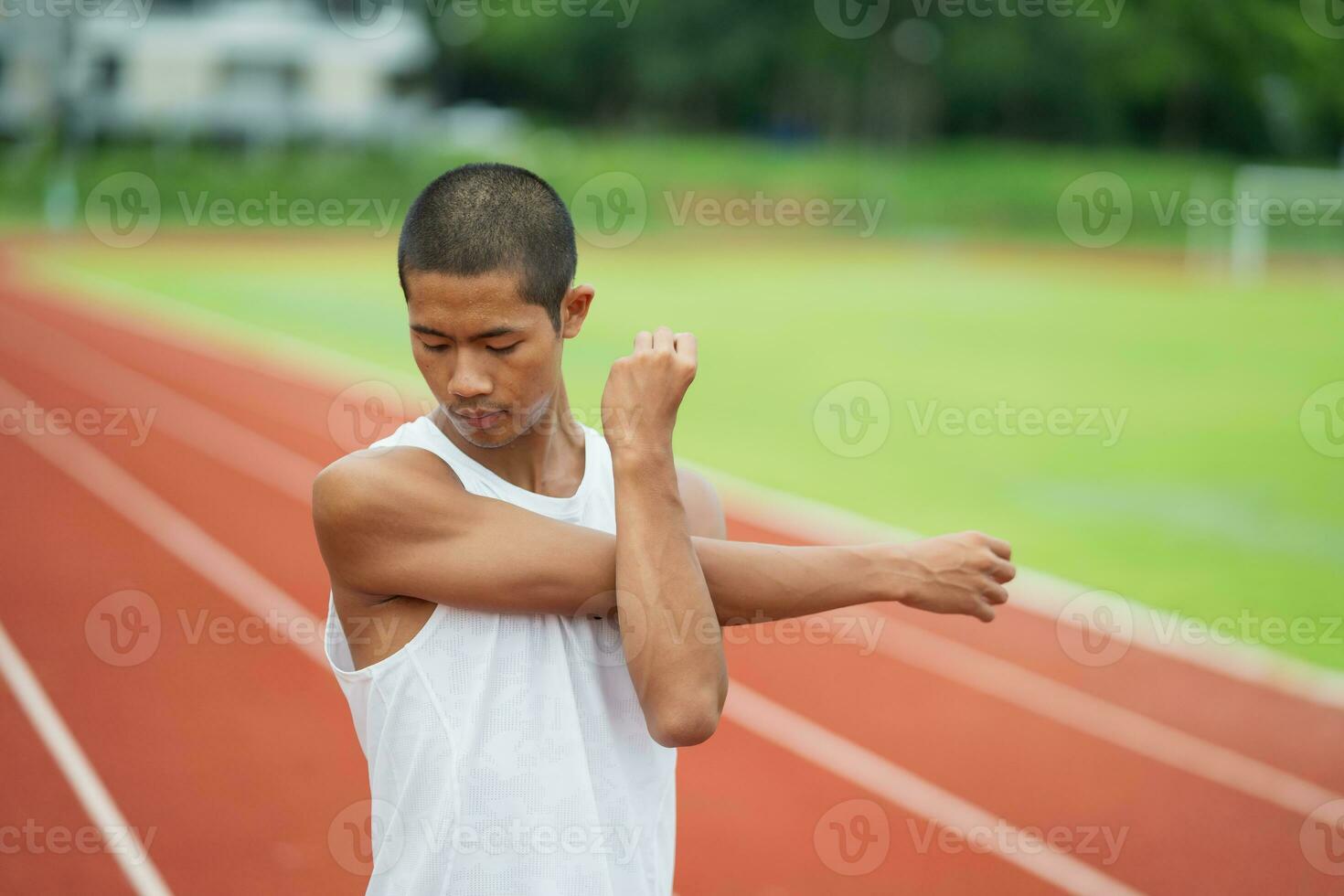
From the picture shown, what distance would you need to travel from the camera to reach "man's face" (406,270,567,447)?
1.97 meters

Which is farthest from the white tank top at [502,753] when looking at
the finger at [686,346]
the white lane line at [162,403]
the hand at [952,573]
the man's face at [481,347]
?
the white lane line at [162,403]

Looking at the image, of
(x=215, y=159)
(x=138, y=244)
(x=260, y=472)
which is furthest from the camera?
(x=215, y=159)

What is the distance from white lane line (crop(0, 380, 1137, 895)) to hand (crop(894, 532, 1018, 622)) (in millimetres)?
2780

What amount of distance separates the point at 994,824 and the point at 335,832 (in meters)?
2.36

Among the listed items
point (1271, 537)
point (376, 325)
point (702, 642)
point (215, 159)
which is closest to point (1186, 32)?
point (215, 159)

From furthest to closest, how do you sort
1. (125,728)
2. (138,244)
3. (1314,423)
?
(138,244) < (1314,423) < (125,728)

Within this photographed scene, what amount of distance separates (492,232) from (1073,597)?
6377mm

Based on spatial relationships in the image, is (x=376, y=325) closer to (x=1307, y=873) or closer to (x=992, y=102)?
(x=1307, y=873)

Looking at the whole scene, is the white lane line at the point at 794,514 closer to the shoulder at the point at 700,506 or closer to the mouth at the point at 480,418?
the shoulder at the point at 700,506

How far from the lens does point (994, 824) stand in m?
5.05

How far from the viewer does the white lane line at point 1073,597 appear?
649 centimetres

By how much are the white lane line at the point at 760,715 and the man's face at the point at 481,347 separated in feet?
11.0

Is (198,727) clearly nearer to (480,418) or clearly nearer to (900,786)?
(900,786)

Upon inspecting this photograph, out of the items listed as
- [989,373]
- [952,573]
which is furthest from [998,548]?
[989,373]
